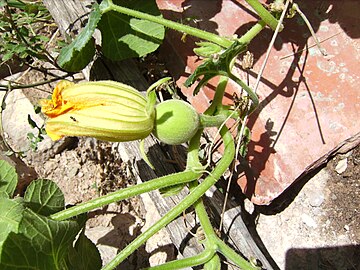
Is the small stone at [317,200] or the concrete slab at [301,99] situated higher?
the concrete slab at [301,99]

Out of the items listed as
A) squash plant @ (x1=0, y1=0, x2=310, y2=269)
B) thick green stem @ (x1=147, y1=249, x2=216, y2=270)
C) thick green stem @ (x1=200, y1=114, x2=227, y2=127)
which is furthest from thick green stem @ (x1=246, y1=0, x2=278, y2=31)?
thick green stem @ (x1=147, y1=249, x2=216, y2=270)

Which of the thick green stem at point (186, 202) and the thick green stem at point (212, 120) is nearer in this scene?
the thick green stem at point (186, 202)

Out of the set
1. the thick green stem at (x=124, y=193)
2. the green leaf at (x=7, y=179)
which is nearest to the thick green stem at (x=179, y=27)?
the thick green stem at (x=124, y=193)

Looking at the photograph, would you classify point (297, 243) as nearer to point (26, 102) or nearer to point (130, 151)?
point (130, 151)

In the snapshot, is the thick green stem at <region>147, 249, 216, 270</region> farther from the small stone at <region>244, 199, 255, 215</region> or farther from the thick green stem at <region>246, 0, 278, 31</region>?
the thick green stem at <region>246, 0, 278, 31</region>

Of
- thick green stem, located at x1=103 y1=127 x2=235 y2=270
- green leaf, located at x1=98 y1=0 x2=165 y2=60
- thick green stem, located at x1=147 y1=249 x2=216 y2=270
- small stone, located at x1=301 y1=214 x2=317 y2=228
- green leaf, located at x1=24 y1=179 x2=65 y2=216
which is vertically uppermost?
green leaf, located at x1=98 y1=0 x2=165 y2=60

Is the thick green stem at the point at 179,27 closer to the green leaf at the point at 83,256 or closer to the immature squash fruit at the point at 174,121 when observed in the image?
the immature squash fruit at the point at 174,121

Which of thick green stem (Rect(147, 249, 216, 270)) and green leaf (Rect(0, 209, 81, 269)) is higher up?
green leaf (Rect(0, 209, 81, 269))
